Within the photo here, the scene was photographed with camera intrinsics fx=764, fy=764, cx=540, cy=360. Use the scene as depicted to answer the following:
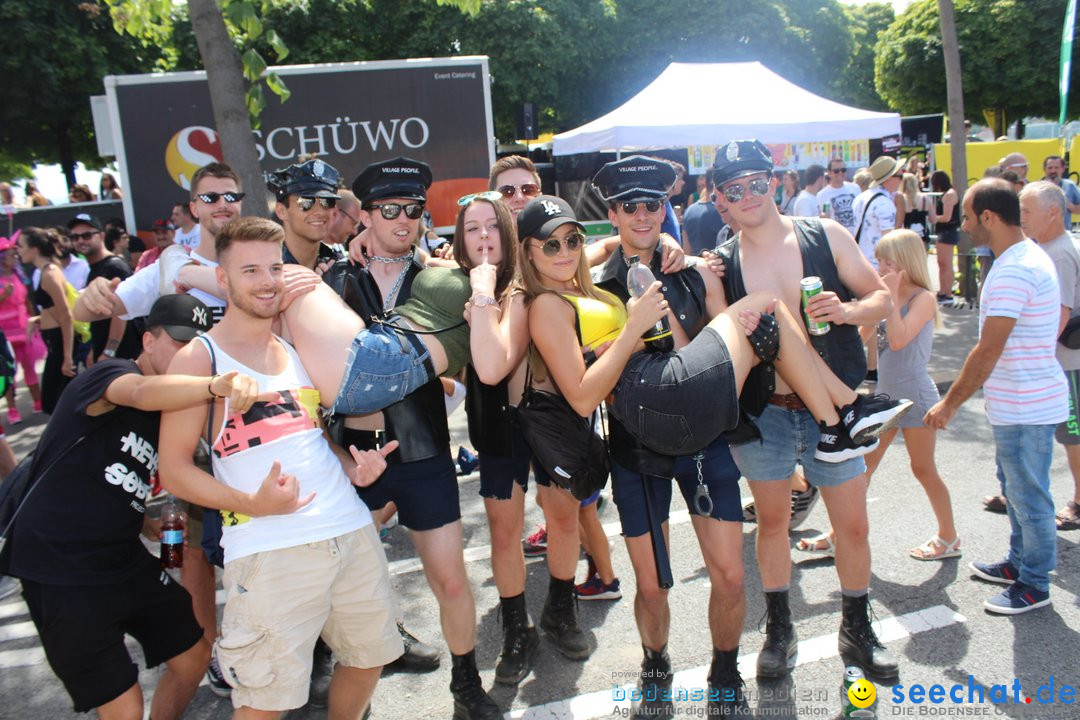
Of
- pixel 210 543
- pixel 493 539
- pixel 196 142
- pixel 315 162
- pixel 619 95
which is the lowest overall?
pixel 493 539

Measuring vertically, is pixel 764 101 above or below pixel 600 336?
above

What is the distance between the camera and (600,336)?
2.94m

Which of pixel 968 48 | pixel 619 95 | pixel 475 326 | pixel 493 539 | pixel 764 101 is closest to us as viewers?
pixel 475 326

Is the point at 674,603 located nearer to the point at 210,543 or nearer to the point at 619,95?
the point at 210,543

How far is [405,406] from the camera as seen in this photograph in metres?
2.97

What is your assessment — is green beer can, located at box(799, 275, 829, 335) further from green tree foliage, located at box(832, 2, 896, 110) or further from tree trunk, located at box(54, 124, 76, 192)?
green tree foliage, located at box(832, 2, 896, 110)

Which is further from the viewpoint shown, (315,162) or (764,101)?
(764,101)

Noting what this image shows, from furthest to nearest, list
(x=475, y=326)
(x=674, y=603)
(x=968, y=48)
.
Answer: (x=968, y=48), (x=674, y=603), (x=475, y=326)

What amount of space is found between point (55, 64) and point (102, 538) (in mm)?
20792

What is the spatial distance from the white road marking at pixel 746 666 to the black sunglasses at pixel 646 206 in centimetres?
203

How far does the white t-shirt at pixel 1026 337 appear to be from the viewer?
140 inches

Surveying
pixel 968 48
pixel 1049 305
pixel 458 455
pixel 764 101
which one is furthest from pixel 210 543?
pixel 968 48

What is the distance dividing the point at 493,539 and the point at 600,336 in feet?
3.71

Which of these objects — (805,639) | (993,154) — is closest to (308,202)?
(805,639)
